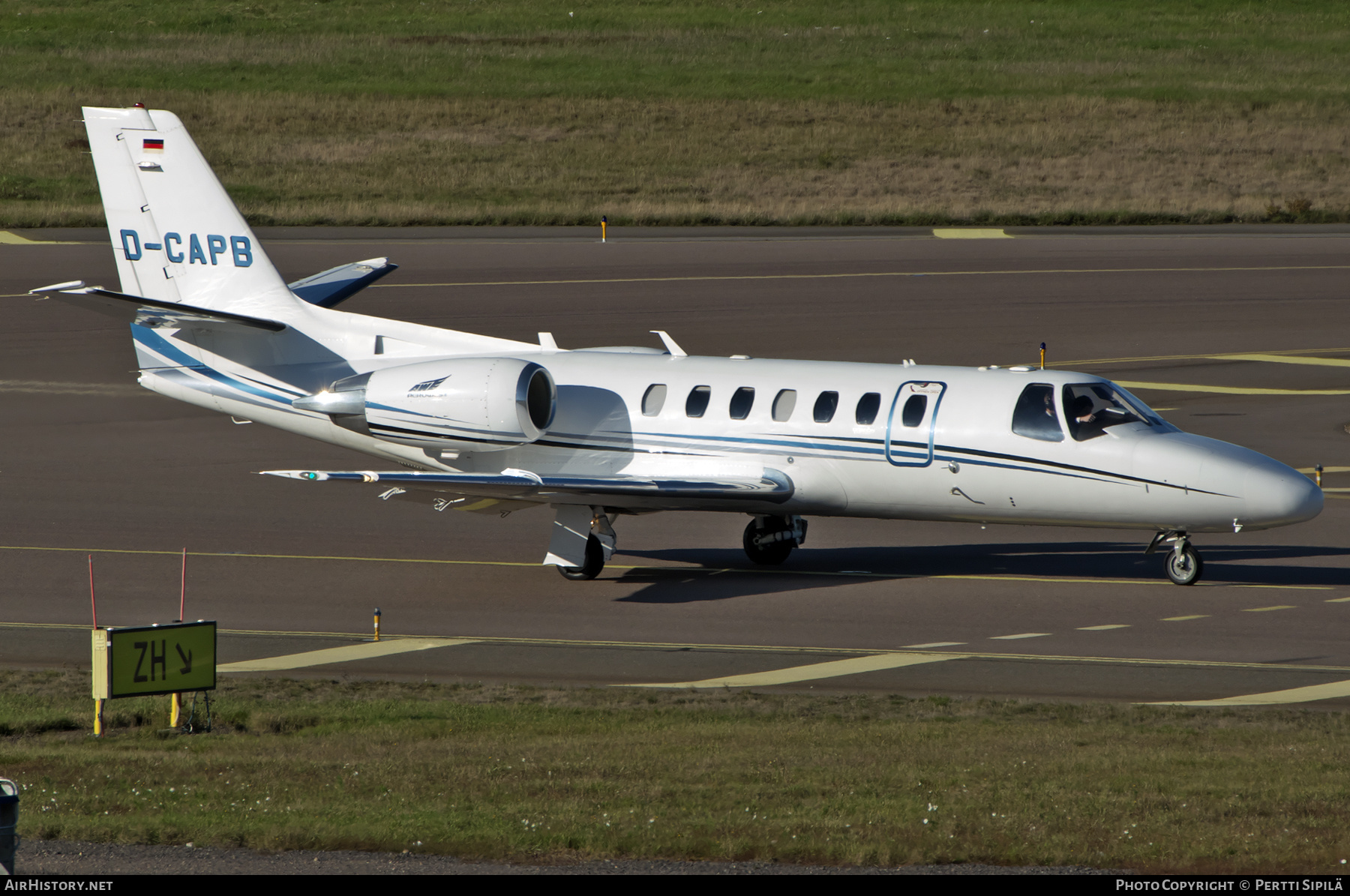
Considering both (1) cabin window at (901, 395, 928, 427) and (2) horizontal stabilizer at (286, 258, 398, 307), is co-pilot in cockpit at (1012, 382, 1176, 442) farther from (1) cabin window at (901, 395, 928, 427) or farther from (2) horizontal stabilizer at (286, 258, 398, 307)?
(2) horizontal stabilizer at (286, 258, 398, 307)

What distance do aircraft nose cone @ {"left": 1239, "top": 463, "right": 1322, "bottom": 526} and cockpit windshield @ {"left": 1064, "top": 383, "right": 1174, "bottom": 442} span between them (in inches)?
61.0

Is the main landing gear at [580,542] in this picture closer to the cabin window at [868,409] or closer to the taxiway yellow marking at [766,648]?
the taxiway yellow marking at [766,648]

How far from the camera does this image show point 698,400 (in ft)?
78.7

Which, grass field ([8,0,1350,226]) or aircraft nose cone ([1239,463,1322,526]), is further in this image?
grass field ([8,0,1350,226])

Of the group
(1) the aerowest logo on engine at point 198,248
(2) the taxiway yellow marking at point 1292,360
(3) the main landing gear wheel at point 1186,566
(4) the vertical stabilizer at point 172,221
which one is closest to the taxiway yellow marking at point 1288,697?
(3) the main landing gear wheel at point 1186,566

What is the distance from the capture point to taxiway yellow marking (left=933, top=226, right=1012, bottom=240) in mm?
56875

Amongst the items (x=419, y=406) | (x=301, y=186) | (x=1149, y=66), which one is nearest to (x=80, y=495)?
(x=419, y=406)

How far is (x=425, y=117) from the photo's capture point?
7712 cm

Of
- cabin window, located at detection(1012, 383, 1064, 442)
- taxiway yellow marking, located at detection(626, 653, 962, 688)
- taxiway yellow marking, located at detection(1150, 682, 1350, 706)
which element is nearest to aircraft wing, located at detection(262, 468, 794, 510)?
cabin window, located at detection(1012, 383, 1064, 442)

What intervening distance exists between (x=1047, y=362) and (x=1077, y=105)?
41123mm

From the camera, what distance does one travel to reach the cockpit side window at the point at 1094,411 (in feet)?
73.0

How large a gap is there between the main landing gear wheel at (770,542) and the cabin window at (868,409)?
2.38 m

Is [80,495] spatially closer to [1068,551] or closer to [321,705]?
→ [321,705]

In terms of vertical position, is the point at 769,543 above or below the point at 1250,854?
above
